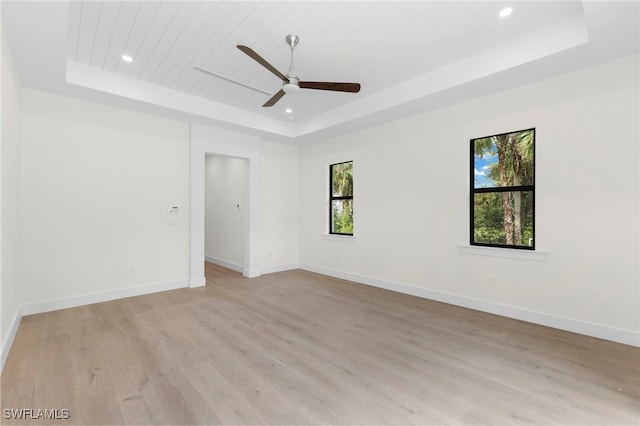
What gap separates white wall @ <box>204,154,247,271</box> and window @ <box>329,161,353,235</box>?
1.73m

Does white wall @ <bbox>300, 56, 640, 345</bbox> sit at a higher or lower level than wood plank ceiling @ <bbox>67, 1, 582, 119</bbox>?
lower

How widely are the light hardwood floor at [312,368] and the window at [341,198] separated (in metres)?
2.21

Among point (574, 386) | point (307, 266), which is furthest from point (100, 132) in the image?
point (574, 386)

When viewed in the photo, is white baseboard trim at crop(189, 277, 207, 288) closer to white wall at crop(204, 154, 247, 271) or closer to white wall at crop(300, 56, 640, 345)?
white wall at crop(204, 154, 247, 271)

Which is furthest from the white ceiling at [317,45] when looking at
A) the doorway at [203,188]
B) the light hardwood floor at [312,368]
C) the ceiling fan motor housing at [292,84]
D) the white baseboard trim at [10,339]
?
the light hardwood floor at [312,368]

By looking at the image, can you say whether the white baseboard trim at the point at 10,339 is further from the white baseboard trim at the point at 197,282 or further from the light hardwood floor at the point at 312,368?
the white baseboard trim at the point at 197,282

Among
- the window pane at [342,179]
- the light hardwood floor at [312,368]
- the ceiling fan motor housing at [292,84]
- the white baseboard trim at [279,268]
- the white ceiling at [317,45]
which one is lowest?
the light hardwood floor at [312,368]

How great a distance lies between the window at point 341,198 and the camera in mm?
5527

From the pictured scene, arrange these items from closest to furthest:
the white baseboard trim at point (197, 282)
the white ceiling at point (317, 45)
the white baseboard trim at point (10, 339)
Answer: the white baseboard trim at point (10, 339) < the white ceiling at point (317, 45) < the white baseboard trim at point (197, 282)

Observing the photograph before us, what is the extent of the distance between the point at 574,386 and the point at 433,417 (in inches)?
46.4

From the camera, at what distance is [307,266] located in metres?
6.14

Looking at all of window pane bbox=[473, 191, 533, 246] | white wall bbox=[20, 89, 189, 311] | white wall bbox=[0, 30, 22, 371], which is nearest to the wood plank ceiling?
white wall bbox=[0, 30, 22, 371]

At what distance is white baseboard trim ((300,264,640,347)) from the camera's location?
9.09 ft

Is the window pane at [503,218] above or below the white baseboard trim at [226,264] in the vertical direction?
above
